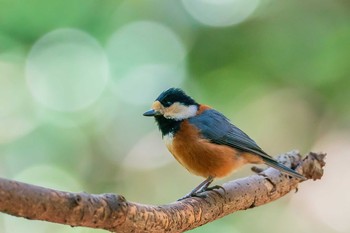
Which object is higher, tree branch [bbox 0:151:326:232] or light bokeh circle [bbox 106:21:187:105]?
light bokeh circle [bbox 106:21:187:105]

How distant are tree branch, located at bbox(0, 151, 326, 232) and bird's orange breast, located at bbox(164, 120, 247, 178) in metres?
0.07

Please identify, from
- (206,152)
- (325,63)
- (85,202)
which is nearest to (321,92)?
(325,63)

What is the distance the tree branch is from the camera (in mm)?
1104

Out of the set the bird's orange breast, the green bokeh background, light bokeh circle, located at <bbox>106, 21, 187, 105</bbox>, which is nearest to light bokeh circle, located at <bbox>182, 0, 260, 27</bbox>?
the green bokeh background

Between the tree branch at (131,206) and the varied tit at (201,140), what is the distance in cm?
7

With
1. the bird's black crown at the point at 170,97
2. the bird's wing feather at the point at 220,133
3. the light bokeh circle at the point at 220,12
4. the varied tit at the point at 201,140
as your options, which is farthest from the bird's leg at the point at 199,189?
the light bokeh circle at the point at 220,12

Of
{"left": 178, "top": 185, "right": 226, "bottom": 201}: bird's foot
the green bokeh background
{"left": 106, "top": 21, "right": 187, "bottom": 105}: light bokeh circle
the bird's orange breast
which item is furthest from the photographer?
{"left": 106, "top": 21, "right": 187, "bottom": 105}: light bokeh circle

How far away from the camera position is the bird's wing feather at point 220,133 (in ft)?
6.43

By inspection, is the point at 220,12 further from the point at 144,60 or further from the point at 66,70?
the point at 66,70

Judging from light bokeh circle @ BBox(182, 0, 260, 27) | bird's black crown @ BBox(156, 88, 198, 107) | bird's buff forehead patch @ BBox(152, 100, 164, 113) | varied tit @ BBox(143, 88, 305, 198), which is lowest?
varied tit @ BBox(143, 88, 305, 198)

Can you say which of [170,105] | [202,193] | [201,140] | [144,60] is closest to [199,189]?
[202,193]

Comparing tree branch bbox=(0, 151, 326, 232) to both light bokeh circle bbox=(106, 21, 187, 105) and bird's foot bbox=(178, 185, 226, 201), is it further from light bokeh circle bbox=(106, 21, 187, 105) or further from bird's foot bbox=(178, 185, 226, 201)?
light bokeh circle bbox=(106, 21, 187, 105)

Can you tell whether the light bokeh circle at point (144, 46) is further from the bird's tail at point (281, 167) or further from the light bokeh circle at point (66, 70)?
the bird's tail at point (281, 167)

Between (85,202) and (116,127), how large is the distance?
5.48 feet
